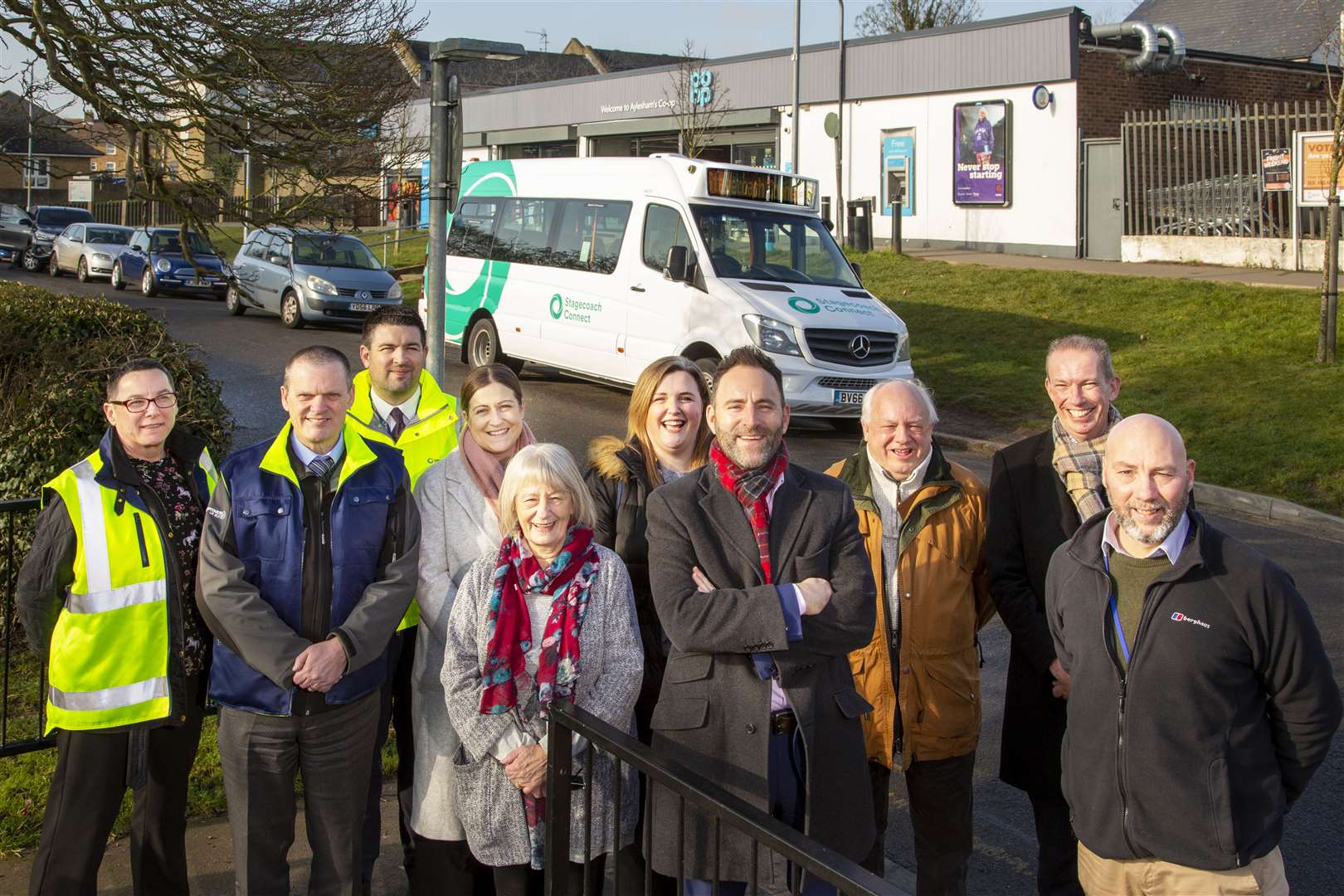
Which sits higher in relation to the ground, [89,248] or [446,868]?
[89,248]

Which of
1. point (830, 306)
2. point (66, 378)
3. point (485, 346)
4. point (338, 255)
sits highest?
point (338, 255)

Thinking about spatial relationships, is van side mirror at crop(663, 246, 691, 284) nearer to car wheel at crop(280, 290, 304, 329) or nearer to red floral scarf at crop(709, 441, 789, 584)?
red floral scarf at crop(709, 441, 789, 584)

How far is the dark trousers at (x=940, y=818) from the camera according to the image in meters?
4.11

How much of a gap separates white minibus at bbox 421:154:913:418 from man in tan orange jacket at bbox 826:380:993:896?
27.3 ft

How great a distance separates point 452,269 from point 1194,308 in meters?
9.76

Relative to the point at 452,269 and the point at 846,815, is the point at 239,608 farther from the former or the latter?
the point at 452,269

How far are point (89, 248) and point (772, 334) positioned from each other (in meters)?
23.8

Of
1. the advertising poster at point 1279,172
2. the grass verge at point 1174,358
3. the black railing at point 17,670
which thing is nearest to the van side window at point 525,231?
the grass verge at point 1174,358

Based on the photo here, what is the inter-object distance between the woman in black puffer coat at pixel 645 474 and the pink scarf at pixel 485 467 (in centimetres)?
30

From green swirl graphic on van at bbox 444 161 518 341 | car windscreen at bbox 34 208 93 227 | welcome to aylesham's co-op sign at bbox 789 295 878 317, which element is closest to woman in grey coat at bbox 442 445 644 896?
welcome to aylesham's co-op sign at bbox 789 295 878 317

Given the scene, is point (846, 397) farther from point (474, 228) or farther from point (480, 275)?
point (474, 228)

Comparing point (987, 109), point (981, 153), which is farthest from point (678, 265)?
point (987, 109)

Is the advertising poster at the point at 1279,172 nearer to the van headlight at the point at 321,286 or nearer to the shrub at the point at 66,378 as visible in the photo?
the van headlight at the point at 321,286

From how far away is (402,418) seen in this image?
4.96 meters
